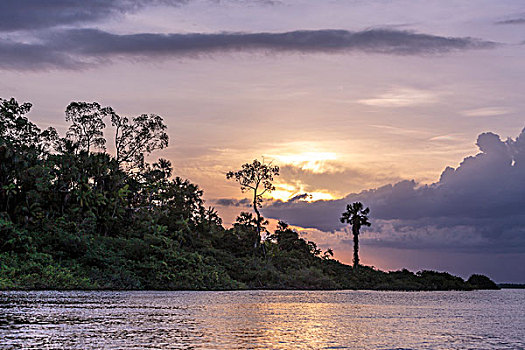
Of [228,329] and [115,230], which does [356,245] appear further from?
[228,329]

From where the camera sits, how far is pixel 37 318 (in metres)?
41.1

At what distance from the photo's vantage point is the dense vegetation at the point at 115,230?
85625 mm

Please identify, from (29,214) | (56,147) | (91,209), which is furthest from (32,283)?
(56,147)

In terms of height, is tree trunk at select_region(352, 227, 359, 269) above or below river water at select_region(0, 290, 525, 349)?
above

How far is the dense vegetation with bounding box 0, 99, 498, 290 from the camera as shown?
85.6 meters

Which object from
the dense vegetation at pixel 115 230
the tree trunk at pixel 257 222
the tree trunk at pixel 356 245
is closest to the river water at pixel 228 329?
the dense vegetation at pixel 115 230

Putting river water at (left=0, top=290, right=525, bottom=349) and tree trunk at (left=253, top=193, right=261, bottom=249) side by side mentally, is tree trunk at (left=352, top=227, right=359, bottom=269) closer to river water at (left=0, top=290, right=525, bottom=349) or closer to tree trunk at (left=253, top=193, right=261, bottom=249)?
→ tree trunk at (left=253, top=193, right=261, bottom=249)

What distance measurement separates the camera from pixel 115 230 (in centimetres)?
10106

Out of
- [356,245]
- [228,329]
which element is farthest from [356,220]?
[228,329]

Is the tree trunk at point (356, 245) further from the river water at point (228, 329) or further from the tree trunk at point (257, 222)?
the river water at point (228, 329)

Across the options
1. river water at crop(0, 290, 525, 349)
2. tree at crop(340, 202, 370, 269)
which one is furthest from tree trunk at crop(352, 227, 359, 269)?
river water at crop(0, 290, 525, 349)

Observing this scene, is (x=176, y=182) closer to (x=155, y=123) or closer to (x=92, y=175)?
(x=155, y=123)

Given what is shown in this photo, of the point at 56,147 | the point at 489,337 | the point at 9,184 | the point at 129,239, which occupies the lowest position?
the point at 489,337

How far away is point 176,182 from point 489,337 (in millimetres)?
86709
